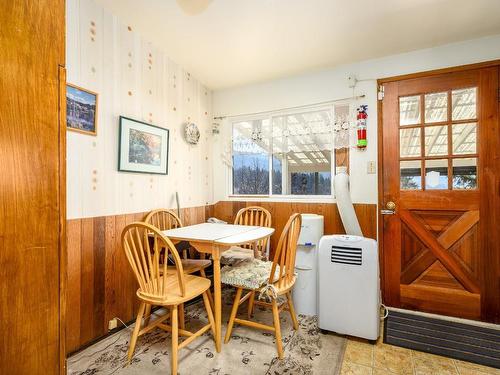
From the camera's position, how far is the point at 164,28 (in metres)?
2.16

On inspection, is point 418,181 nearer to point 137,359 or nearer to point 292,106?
point 292,106

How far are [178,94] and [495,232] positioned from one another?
10.5 feet

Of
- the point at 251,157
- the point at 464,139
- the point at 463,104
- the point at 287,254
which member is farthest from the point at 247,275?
the point at 463,104

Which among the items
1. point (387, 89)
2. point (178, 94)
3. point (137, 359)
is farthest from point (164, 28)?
point (137, 359)

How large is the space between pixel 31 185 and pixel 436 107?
117 inches

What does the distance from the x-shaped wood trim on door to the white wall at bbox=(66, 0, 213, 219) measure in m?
2.28

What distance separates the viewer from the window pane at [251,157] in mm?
3150

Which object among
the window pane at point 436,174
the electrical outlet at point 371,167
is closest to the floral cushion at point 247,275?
the electrical outlet at point 371,167

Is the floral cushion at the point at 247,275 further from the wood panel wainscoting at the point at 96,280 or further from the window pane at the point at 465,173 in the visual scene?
the window pane at the point at 465,173

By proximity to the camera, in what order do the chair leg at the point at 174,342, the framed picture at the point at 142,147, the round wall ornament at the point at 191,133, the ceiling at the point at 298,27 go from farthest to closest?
1. the round wall ornament at the point at 191,133
2. the framed picture at the point at 142,147
3. the ceiling at the point at 298,27
4. the chair leg at the point at 174,342

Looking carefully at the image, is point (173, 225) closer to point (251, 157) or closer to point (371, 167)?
point (251, 157)

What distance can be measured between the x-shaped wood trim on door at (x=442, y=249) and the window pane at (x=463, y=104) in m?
0.85

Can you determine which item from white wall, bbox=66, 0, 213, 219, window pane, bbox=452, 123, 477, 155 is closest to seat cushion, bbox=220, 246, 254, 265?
white wall, bbox=66, 0, 213, 219

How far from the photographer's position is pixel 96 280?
1.94 meters
